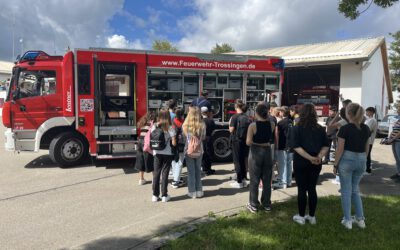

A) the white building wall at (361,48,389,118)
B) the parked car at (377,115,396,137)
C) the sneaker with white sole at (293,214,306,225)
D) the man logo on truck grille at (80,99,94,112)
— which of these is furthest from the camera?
the white building wall at (361,48,389,118)

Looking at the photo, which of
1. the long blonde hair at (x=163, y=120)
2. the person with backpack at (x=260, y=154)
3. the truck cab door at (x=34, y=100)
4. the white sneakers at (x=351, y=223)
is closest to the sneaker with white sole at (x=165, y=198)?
the long blonde hair at (x=163, y=120)

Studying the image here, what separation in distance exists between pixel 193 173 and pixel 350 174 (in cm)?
272

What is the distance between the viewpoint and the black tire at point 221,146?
963 centimetres

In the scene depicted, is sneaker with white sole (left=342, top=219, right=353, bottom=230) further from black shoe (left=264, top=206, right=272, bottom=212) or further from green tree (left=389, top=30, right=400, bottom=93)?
green tree (left=389, top=30, right=400, bottom=93)

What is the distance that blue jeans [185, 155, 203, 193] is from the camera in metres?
6.22

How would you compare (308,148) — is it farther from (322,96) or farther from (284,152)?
(322,96)

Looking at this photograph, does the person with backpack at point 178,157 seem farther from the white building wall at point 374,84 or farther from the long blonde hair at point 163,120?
the white building wall at point 374,84

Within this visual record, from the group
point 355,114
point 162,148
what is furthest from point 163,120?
point 355,114

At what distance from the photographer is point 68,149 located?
877 centimetres

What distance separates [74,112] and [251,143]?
5.12 meters

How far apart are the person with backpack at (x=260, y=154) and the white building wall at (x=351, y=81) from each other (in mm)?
16423

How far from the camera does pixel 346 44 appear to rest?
2353cm

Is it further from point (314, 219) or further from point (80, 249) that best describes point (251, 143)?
point (80, 249)

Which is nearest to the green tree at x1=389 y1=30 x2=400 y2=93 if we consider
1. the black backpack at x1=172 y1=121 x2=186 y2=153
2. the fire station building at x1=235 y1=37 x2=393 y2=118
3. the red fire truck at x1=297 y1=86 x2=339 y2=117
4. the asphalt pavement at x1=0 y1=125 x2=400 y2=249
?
the fire station building at x1=235 y1=37 x2=393 y2=118
